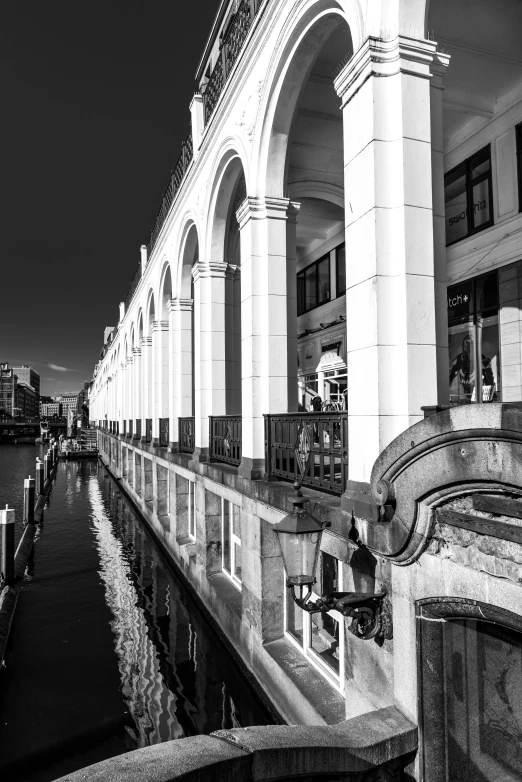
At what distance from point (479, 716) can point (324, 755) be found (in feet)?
4.28

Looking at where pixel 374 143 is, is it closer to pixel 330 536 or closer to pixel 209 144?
pixel 330 536

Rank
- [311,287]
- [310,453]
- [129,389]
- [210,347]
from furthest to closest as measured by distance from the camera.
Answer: [129,389] < [311,287] < [210,347] < [310,453]

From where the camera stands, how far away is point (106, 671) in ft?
28.7

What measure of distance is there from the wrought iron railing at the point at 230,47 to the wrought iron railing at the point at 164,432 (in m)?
9.86

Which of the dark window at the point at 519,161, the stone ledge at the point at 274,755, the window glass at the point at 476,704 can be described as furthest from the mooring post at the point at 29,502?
the window glass at the point at 476,704

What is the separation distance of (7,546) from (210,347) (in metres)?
7.65

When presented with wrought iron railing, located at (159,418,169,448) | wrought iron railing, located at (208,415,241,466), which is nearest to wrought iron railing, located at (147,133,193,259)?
wrought iron railing, located at (159,418,169,448)

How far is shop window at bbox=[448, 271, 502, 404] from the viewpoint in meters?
9.46

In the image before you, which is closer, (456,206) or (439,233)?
(439,233)

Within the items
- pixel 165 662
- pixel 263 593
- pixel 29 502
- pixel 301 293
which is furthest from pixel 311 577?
pixel 29 502

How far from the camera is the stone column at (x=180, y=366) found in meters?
15.4

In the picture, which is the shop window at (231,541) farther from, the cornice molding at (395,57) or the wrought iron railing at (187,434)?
the cornice molding at (395,57)

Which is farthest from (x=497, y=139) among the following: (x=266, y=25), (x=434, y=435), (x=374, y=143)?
(x=434, y=435)

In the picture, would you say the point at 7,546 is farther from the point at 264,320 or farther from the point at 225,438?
the point at 264,320
